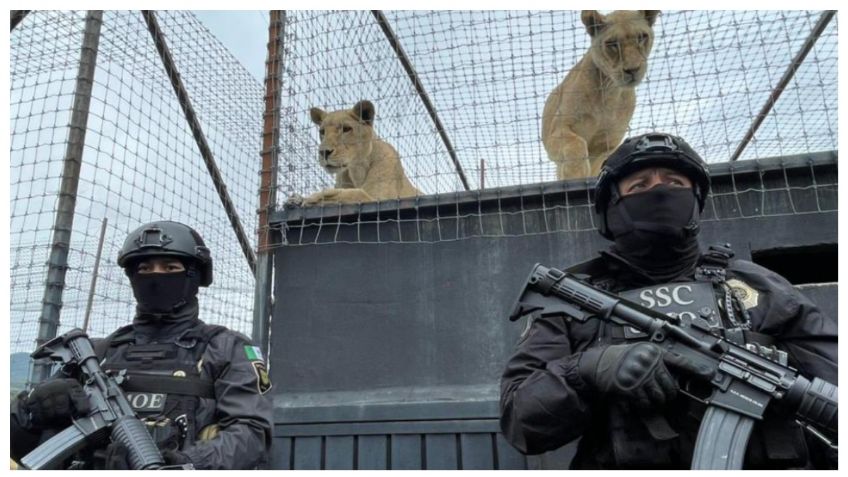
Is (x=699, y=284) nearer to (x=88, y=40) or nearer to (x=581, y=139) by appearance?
(x=581, y=139)

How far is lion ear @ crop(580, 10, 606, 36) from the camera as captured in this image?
463cm

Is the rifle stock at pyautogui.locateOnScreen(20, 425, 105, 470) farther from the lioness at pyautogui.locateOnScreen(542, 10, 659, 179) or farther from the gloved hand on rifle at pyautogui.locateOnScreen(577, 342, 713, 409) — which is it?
the lioness at pyautogui.locateOnScreen(542, 10, 659, 179)

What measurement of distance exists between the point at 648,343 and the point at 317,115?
3880 mm

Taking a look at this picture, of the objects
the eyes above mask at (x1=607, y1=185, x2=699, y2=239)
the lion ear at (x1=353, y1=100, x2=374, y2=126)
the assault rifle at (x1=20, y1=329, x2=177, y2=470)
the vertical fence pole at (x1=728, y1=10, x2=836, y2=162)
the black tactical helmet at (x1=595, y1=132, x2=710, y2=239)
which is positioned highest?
the lion ear at (x1=353, y1=100, x2=374, y2=126)

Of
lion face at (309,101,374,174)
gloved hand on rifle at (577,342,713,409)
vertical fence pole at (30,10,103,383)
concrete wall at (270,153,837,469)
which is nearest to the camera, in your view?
gloved hand on rifle at (577,342,713,409)

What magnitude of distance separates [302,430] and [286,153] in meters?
1.86

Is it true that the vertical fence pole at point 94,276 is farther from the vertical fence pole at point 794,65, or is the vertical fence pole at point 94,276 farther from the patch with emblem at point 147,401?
the vertical fence pole at point 794,65

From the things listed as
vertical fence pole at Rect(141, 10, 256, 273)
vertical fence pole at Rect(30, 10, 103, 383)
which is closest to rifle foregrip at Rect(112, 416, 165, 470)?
vertical fence pole at Rect(30, 10, 103, 383)

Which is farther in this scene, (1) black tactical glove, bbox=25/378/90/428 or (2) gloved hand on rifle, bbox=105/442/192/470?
(1) black tactical glove, bbox=25/378/90/428

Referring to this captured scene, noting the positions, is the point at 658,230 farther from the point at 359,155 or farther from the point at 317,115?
the point at 359,155

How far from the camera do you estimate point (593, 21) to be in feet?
15.4

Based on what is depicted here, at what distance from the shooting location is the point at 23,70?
4.64m

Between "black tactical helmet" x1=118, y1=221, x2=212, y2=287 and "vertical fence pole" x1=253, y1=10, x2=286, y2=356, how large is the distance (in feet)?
4.31

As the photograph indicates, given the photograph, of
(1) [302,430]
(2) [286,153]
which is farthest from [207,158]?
(1) [302,430]
